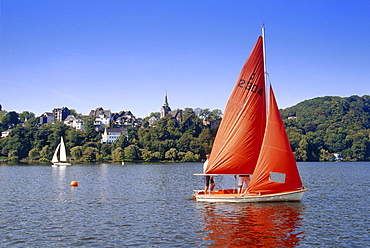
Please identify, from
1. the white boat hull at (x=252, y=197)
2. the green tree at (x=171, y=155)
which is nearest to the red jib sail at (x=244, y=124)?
the white boat hull at (x=252, y=197)

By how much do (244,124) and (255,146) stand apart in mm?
1841

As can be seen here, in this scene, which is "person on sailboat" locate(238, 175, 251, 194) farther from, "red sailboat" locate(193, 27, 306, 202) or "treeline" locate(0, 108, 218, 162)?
"treeline" locate(0, 108, 218, 162)

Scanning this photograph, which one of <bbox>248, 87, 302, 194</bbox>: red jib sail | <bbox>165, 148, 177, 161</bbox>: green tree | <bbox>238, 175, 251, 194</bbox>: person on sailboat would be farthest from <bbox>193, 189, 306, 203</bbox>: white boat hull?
<bbox>165, 148, 177, 161</bbox>: green tree

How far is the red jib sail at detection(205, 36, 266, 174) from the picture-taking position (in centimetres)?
2927

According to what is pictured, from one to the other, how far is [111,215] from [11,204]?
31.6ft

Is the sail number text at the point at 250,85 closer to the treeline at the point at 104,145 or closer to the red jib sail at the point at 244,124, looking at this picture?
the red jib sail at the point at 244,124

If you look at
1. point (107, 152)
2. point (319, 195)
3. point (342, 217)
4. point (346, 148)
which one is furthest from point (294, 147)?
point (342, 217)

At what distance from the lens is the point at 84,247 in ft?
59.1

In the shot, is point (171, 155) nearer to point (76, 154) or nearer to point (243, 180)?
point (76, 154)

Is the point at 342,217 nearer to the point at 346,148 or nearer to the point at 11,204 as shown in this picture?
the point at 11,204

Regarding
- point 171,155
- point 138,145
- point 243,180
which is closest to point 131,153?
point 171,155

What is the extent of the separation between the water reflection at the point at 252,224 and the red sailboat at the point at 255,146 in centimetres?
104

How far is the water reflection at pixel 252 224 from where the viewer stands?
19062 mm

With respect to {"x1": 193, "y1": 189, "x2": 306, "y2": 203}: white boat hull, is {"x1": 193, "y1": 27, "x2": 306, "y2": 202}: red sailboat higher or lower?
higher
